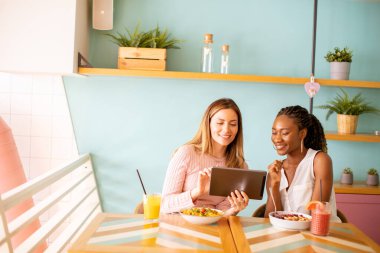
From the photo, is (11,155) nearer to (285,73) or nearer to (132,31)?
(132,31)

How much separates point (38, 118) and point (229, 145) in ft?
5.43

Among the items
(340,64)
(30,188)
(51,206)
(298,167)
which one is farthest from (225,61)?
(30,188)

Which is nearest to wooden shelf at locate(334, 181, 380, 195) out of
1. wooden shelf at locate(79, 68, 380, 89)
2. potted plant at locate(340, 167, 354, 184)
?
potted plant at locate(340, 167, 354, 184)

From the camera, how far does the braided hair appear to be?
2299 millimetres

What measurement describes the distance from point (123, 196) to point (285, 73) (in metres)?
1.48

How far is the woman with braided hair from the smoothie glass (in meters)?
0.37

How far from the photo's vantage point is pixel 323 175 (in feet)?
7.24

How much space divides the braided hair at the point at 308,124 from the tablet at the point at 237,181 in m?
0.49

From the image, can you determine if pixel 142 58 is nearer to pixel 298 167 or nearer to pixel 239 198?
pixel 298 167

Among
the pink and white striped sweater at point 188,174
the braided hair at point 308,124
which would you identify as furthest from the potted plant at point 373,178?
the pink and white striped sweater at point 188,174

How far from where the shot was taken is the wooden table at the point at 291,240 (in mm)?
1615

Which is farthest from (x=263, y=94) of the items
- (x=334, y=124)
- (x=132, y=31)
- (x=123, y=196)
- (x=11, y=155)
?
(x=11, y=155)

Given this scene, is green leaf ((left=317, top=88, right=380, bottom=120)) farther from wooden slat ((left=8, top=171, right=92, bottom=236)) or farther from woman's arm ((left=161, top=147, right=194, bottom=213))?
wooden slat ((left=8, top=171, right=92, bottom=236))

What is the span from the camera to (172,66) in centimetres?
331
